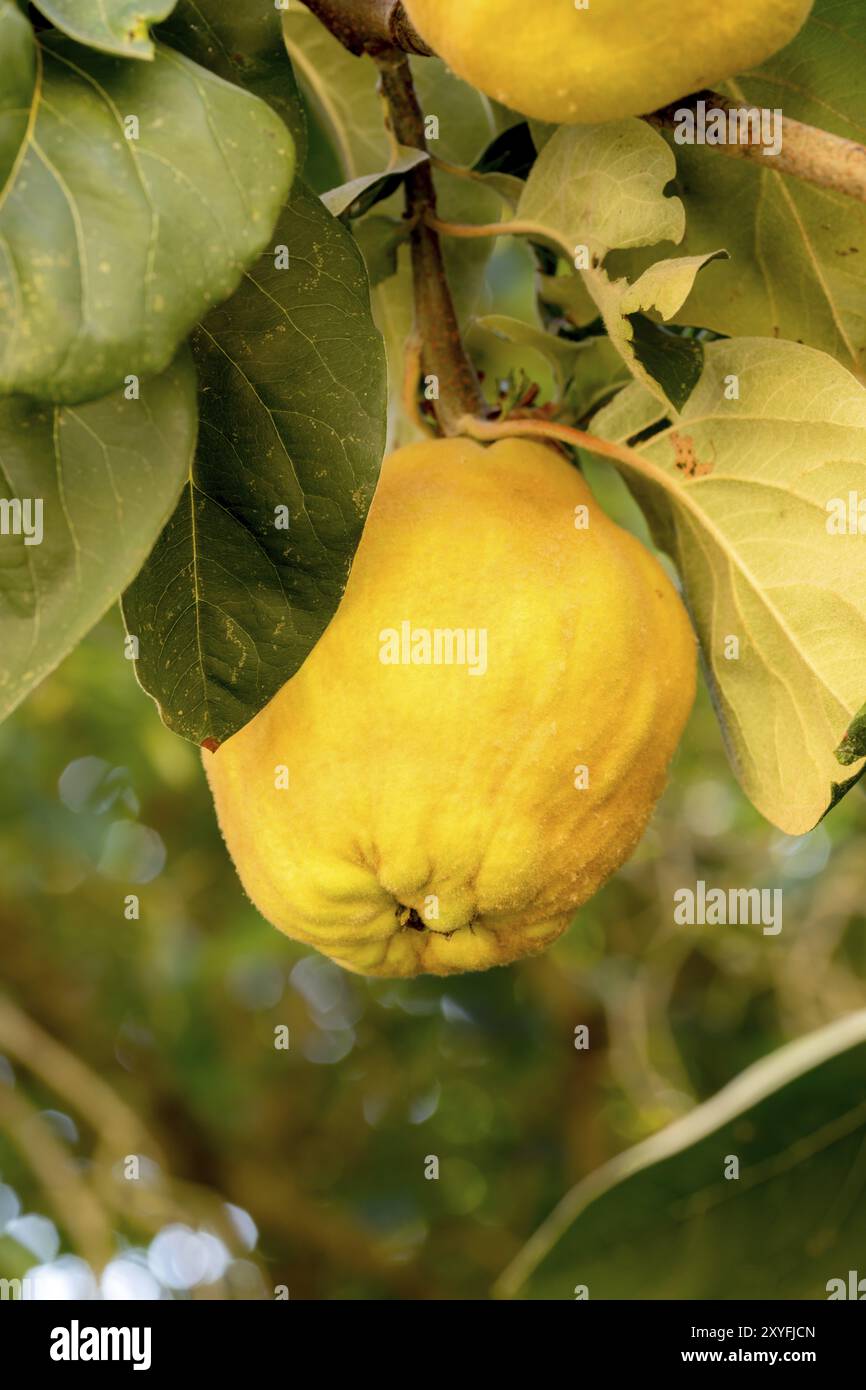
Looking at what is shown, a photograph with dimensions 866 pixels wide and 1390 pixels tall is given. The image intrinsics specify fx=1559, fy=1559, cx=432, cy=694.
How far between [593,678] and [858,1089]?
44cm

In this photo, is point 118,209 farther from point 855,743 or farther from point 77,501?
point 855,743

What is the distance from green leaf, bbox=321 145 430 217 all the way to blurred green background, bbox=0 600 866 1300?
1.73 meters

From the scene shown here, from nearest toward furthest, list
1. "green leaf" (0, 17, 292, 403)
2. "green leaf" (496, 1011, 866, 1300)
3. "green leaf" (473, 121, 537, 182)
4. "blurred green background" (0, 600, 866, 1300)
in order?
"green leaf" (0, 17, 292, 403)
"green leaf" (473, 121, 537, 182)
"green leaf" (496, 1011, 866, 1300)
"blurred green background" (0, 600, 866, 1300)

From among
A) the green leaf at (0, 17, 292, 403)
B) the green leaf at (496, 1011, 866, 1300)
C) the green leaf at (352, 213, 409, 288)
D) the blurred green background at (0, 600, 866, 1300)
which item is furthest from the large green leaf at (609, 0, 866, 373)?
the blurred green background at (0, 600, 866, 1300)

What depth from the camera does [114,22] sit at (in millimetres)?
514

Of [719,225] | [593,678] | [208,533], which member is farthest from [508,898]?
[719,225]

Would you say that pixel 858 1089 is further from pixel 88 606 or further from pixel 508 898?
pixel 88 606

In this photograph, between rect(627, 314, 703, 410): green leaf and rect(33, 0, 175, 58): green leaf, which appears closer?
rect(33, 0, 175, 58): green leaf

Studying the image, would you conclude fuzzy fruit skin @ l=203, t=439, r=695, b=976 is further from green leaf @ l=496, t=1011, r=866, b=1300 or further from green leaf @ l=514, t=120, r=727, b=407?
green leaf @ l=496, t=1011, r=866, b=1300

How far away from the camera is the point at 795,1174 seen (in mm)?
1004

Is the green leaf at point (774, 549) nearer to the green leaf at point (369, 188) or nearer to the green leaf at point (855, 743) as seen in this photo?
the green leaf at point (855, 743)

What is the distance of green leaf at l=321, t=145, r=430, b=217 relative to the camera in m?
0.75

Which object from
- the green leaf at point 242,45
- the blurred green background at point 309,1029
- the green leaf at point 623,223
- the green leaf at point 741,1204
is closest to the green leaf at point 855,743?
the green leaf at point 623,223

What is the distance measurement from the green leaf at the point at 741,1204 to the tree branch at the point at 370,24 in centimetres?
64
